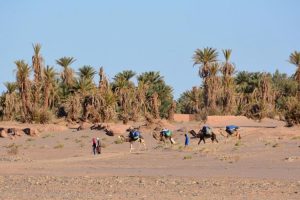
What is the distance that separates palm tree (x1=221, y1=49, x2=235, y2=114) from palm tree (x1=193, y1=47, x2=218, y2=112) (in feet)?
4.12

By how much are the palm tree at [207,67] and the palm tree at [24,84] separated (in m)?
20.2

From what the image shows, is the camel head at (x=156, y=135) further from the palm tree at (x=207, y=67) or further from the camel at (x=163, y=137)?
the palm tree at (x=207, y=67)

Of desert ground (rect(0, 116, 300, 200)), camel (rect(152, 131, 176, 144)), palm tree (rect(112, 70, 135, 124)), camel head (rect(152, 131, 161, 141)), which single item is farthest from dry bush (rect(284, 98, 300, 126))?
palm tree (rect(112, 70, 135, 124))

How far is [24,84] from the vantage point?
67875 mm

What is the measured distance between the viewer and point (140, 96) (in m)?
75.6

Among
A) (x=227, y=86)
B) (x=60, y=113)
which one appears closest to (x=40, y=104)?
(x=60, y=113)

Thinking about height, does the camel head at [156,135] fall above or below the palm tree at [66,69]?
below

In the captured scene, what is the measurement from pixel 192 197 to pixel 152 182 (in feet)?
16.5

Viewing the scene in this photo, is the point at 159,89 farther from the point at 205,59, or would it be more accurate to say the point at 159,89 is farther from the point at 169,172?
the point at 169,172

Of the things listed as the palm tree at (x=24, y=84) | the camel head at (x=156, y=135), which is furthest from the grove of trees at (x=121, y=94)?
the camel head at (x=156, y=135)

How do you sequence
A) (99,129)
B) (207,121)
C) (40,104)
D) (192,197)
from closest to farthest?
(192,197) < (99,129) < (207,121) < (40,104)

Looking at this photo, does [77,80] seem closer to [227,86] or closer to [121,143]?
[227,86]

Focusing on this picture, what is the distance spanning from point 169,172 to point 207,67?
171 feet

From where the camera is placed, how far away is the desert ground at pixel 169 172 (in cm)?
1902
